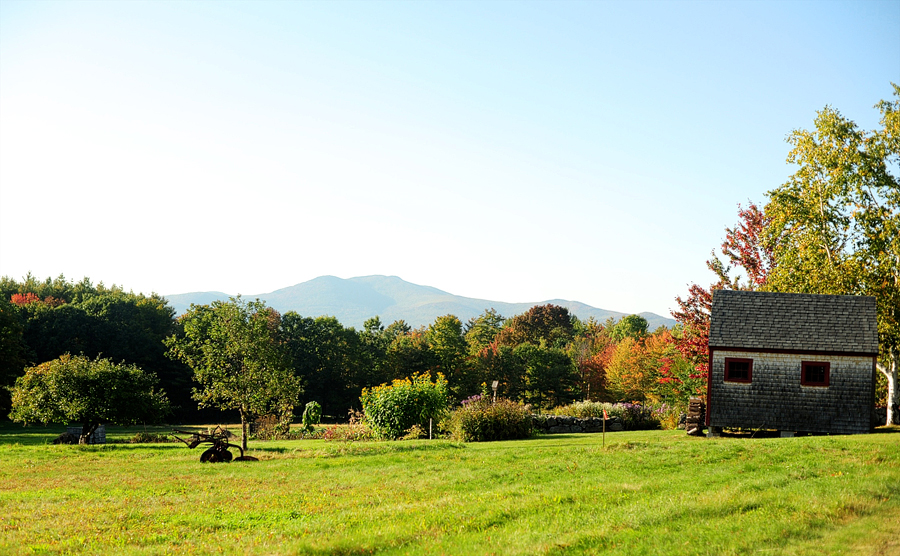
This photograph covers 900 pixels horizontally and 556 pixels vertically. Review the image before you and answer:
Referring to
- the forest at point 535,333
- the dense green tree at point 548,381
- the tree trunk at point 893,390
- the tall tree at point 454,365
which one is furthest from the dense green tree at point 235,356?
the dense green tree at point 548,381

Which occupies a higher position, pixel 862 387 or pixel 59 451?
pixel 862 387

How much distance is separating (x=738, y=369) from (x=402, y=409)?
1235cm

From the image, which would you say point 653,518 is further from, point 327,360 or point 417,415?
point 327,360

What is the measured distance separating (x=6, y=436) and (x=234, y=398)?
15.4 meters

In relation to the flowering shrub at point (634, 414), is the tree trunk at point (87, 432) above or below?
below

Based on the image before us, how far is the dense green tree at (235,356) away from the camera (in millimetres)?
22078

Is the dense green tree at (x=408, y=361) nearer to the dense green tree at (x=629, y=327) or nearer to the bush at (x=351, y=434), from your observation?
the bush at (x=351, y=434)

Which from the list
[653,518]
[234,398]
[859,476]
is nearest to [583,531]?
[653,518]

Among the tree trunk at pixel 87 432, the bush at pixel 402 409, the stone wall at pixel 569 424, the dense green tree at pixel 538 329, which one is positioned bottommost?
the tree trunk at pixel 87 432

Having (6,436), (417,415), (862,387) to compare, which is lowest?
(6,436)

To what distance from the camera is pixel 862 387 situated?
74.9ft

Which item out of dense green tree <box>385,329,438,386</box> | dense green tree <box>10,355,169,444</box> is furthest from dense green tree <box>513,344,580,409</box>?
dense green tree <box>10,355,169,444</box>

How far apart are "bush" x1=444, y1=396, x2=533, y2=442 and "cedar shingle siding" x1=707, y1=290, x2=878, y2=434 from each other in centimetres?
676

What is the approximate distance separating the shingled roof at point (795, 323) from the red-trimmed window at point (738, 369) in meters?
0.53
